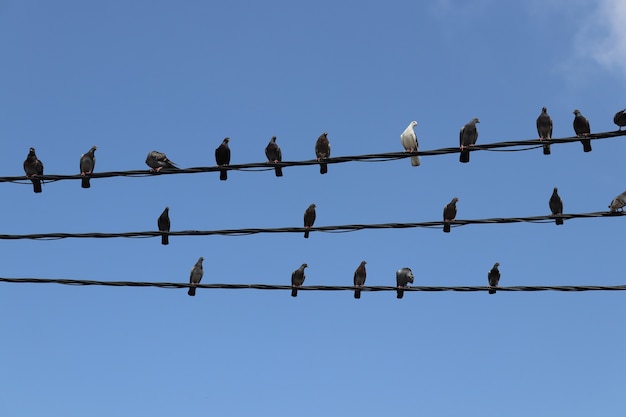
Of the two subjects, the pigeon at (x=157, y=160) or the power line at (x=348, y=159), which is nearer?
the power line at (x=348, y=159)

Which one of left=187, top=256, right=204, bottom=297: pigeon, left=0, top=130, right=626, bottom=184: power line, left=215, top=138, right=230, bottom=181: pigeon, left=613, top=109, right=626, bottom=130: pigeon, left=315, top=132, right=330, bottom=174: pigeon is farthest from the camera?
left=187, top=256, right=204, bottom=297: pigeon

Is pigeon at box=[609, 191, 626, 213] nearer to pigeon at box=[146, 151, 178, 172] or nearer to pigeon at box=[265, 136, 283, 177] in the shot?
pigeon at box=[265, 136, 283, 177]

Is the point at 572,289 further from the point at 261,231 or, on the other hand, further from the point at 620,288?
the point at 261,231

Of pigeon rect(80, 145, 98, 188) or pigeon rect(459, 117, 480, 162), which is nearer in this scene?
pigeon rect(459, 117, 480, 162)

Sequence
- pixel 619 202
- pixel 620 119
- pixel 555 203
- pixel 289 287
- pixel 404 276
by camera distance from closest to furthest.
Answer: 1. pixel 289 287
2. pixel 620 119
3. pixel 619 202
4. pixel 555 203
5. pixel 404 276

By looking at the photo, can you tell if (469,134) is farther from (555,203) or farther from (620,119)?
(620,119)

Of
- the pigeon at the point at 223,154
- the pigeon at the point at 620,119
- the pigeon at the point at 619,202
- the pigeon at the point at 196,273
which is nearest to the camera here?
the pigeon at the point at 620,119

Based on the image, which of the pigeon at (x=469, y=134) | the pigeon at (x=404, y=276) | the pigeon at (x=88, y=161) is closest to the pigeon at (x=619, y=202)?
the pigeon at (x=469, y=134)

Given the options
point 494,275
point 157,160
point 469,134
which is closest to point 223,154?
point 157,160

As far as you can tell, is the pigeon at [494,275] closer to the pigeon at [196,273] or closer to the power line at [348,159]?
the pigeon at [196,273]

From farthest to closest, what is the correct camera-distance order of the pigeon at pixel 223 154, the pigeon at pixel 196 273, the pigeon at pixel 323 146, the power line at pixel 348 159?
the pigeon at pixel 196 273, the pigeon at pixel 323 146, the pigeon at pixel 223 154, the power line at pixel 348 159

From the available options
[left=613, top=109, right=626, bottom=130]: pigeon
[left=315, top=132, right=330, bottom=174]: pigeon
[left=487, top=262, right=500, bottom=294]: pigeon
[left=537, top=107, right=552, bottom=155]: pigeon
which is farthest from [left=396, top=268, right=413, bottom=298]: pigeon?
[left=613, top=109, right=626, bottom=130]: pigeon

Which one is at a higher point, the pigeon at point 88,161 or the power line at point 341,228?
the pigeon at point 88,161

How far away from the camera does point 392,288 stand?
1035cm
